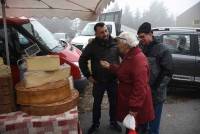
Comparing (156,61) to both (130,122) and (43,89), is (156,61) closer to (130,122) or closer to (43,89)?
(130,122)

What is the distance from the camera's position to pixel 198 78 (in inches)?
325

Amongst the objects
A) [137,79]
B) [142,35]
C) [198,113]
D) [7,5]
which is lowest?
[198,113]

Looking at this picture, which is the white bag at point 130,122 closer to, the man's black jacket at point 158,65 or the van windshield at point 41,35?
the man's black jacket at point 158,65

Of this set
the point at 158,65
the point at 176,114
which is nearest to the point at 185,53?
the point at 176,114

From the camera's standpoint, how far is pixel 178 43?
842 cm

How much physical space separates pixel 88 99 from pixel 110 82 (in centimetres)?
269

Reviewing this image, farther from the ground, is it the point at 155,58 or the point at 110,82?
the point at 155,58

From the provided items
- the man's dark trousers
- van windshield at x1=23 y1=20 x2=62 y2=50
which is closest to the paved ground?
the man's dark trousers

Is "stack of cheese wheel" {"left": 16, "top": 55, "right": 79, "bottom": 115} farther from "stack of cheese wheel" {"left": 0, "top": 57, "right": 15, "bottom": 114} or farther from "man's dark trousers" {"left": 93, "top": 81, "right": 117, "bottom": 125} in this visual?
"man's dark trousers" {"left": 93, "top": 81, "right": 117, "bottom": 125}

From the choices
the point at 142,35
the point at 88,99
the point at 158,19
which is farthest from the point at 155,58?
the point at 158,19

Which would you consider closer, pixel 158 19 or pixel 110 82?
pixel 110 82

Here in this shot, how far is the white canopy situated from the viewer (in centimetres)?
611

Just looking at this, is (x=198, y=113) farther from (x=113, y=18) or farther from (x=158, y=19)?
(x=158, y=19)

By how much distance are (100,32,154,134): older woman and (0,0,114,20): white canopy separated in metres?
1.77
